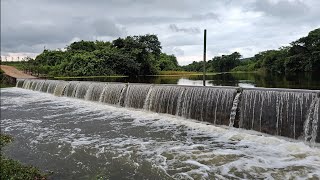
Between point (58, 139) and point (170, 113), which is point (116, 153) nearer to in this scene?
point (58, 139)

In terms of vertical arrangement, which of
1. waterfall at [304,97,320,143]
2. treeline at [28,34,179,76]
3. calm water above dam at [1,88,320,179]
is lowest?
calm water above dam at [1,88,320,179]

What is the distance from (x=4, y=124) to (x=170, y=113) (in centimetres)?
755

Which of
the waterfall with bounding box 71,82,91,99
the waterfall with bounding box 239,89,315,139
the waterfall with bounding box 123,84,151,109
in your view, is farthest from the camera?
the waterfall with bounding box 71,82,91,99

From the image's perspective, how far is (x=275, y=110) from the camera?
11133 millimetres

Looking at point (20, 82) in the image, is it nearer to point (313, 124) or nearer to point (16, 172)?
point (16, 172)

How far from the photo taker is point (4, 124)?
566 inches

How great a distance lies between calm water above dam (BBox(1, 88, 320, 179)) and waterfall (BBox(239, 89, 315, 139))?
1.15ft

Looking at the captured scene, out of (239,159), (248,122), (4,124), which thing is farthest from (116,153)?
(4,124)

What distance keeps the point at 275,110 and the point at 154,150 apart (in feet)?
14.9

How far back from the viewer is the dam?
1032 cm

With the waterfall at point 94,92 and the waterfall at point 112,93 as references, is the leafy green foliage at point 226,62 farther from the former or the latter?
the waterfall at point 112,93

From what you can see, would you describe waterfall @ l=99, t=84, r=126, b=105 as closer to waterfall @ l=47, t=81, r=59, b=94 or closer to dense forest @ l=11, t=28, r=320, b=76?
waterfall @ l=47, t=81, r=59, b=94

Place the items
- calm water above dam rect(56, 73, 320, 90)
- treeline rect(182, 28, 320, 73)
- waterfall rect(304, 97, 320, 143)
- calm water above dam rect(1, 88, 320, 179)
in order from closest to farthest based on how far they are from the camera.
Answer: calm water above dam rect(1, 88, 320, 179), waterfall rect(304, 97, 320, 143), calm water above dam rect(56, 73, 320, 90), treeline rect(182, 28, 320, 73)

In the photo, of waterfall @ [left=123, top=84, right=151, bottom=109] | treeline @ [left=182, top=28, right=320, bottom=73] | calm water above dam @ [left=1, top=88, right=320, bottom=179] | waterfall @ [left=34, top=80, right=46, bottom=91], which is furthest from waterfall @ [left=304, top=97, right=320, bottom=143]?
treeline @ [left=182, top=28, right=320, bottom=73]
